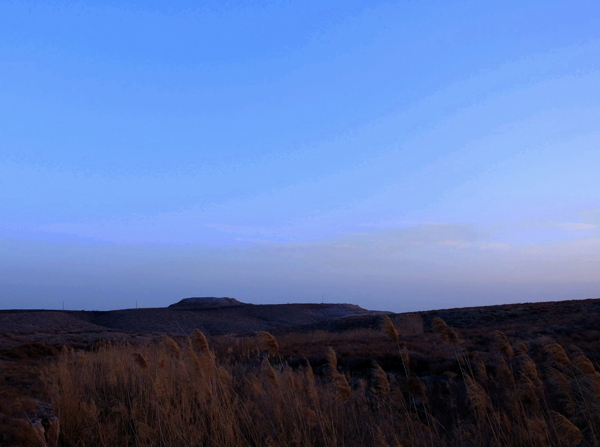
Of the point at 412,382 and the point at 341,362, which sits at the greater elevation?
the point at 412,382

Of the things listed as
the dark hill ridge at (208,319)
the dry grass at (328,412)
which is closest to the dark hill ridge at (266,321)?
the dark hill ridge at (208,319)

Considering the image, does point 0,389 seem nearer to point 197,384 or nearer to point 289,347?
point 197,384

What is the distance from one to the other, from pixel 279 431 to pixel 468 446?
198 cm

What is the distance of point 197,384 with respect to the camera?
6.31 meters

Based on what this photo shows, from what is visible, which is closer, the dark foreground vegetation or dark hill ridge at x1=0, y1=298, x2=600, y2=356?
the dark foreground vegetation

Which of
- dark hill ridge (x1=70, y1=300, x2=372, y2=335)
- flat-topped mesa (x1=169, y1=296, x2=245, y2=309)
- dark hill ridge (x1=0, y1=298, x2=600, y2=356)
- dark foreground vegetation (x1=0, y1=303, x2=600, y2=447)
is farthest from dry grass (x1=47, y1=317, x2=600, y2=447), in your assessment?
flat-topped mesa (x1=169, y1=296, x2=245, y2=309)

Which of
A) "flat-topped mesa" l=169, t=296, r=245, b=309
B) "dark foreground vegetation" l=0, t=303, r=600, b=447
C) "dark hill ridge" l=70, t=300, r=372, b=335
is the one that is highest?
"dark foreground vegetation" l=0, t=303, r=600, b=447

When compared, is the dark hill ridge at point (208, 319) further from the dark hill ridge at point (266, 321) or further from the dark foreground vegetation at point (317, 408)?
the dark foreground vegetation at point (317, 408)

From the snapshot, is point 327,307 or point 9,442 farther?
point 327,307

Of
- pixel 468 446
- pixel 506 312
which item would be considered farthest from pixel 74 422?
pixel 506 312

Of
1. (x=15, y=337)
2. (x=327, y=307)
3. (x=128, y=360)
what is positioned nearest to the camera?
(x=128, y=360)

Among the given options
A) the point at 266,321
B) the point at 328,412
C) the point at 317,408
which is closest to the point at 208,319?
the point at 266,321

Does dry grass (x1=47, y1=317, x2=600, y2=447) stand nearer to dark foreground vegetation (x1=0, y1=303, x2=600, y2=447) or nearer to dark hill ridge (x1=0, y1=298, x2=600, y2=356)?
dark foreground vegetation (x1=0, y1=303, x2=600, y2=447)

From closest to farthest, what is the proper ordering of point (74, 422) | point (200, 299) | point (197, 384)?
point (74, 422) < point (197, 384) < point (200, 299)
